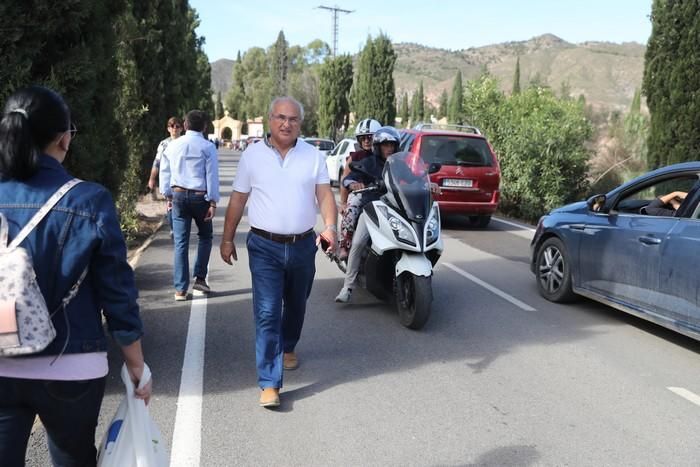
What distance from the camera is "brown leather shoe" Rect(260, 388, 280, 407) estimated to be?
4129mm

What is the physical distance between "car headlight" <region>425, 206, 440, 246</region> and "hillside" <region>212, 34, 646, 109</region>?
372 feet

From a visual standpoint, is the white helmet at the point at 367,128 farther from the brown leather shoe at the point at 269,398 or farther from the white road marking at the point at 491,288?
the brown leather shoe at the point at 269,398

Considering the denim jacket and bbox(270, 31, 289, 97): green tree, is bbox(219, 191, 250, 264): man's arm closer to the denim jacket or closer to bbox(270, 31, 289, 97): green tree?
the denim jacket

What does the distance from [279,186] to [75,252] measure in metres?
2.21

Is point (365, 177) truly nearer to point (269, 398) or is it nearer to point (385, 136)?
point (385, 136)

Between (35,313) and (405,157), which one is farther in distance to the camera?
(405,157)

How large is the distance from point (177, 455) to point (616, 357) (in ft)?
12.4

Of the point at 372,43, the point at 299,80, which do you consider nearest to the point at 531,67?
the point at 299,80

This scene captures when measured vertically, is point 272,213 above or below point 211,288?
above

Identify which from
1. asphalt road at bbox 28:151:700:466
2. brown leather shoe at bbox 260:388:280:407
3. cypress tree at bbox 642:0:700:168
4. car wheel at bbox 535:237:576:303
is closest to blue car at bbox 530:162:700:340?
car wheel at bbox 535:237:576:303

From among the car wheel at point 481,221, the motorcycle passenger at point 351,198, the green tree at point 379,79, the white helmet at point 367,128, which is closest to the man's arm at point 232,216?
the motorcycle passenger at point 351,198

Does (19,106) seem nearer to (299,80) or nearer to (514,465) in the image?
(514,465)

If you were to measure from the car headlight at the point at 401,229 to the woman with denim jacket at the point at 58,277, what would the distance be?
3844 millimetres

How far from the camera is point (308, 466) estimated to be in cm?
346
